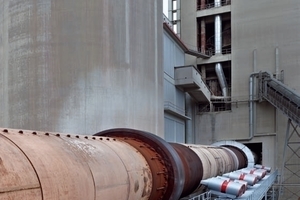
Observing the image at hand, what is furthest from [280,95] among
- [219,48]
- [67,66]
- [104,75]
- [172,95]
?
[67,66]

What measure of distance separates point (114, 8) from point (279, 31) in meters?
14.7

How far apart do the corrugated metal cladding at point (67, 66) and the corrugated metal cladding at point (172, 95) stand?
26.0ft

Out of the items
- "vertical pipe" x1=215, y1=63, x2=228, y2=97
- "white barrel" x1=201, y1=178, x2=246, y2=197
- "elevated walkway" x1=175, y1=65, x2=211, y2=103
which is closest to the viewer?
"white barrel" x1=201, y1=178, x2=246, y2=197

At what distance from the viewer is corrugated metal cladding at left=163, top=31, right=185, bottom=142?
67.1 ft

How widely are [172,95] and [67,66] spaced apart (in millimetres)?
10641

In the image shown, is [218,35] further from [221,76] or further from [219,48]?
[221,76]

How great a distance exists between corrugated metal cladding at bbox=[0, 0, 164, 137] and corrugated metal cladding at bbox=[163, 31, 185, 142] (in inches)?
312

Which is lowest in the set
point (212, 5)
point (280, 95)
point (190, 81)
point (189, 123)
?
point (189, 123)

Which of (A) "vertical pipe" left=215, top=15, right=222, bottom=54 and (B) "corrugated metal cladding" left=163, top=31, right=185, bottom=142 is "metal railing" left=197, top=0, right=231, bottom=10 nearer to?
(A) "vertical pipe" left=215, top=15, right=222, bottom=54

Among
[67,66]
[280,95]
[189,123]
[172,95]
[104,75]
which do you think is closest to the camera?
[67,66]

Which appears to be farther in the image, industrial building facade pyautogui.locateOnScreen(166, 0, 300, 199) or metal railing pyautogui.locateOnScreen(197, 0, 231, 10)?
metal railing pyautogui.locateOnScreen(197, 0, 231, 10)

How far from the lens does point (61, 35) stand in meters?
11.7

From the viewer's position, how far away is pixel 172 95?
21406mm

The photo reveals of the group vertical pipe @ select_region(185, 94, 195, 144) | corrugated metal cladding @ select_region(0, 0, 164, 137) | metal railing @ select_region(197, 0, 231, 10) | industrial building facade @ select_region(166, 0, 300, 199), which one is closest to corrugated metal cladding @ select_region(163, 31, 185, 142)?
vertical pipe @ select_region(185, 94, 195, 144)
